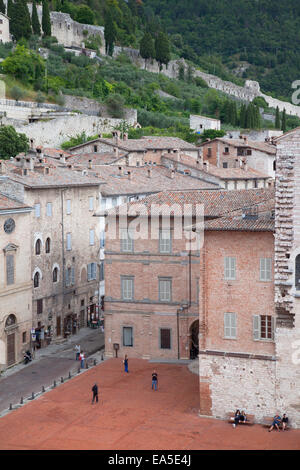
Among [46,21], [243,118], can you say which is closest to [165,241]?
[243,118]

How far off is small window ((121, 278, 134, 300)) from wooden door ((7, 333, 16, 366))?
20.8 ft

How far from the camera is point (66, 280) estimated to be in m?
52.0

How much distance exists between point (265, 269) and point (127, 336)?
1343 cm

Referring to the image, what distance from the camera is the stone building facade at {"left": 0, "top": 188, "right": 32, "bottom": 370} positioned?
4419 cm

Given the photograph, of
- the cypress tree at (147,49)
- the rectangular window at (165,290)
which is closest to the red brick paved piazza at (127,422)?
the rectangular window at (165,290)

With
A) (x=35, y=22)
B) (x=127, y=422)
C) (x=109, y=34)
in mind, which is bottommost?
(x=127, y=422)

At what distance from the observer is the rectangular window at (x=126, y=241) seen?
4506 centimetres

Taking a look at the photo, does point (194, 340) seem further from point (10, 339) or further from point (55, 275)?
point (55, 275)

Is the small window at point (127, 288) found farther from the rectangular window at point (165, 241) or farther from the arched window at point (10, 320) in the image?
the arched window at point (10, 320)

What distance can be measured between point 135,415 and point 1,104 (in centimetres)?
6094

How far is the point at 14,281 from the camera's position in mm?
45344

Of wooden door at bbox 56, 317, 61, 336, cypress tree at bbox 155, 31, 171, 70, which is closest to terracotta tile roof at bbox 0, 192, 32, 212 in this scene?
wooden door at bbox 56, 317, 61, 336
